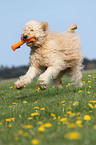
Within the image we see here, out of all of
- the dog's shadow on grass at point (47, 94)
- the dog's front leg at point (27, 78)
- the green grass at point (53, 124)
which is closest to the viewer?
the green grass at point (53, 124)

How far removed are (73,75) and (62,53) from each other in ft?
3.60

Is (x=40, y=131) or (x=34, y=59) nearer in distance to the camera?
(x=40, y=131)

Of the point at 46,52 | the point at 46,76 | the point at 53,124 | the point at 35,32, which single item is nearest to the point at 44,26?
the point at 35,32

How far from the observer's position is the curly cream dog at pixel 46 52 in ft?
19.2

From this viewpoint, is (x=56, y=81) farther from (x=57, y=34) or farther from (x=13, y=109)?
(x=13, y=109)

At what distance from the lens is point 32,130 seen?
315cm

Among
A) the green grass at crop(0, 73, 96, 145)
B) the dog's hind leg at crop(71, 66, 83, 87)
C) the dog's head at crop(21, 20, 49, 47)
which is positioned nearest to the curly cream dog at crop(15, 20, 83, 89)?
the dog's head at crop(21, 20, 49, 47)

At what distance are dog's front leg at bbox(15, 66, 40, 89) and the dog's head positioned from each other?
667 millimetres

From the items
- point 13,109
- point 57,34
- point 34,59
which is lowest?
point 13,109

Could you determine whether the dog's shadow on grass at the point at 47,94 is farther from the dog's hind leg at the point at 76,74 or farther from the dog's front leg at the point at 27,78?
the dog's front leg at the point at 27,78

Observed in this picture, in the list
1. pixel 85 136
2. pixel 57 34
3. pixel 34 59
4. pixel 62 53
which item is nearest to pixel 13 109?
pixel 34 59

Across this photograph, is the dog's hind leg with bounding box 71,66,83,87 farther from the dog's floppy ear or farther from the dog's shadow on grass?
the dog's floppy ear

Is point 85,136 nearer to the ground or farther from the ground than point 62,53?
nearer to the ground

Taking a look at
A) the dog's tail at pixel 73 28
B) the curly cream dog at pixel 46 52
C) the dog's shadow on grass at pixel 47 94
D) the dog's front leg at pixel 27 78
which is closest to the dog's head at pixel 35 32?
the curly cream dog at pixel 46 52
